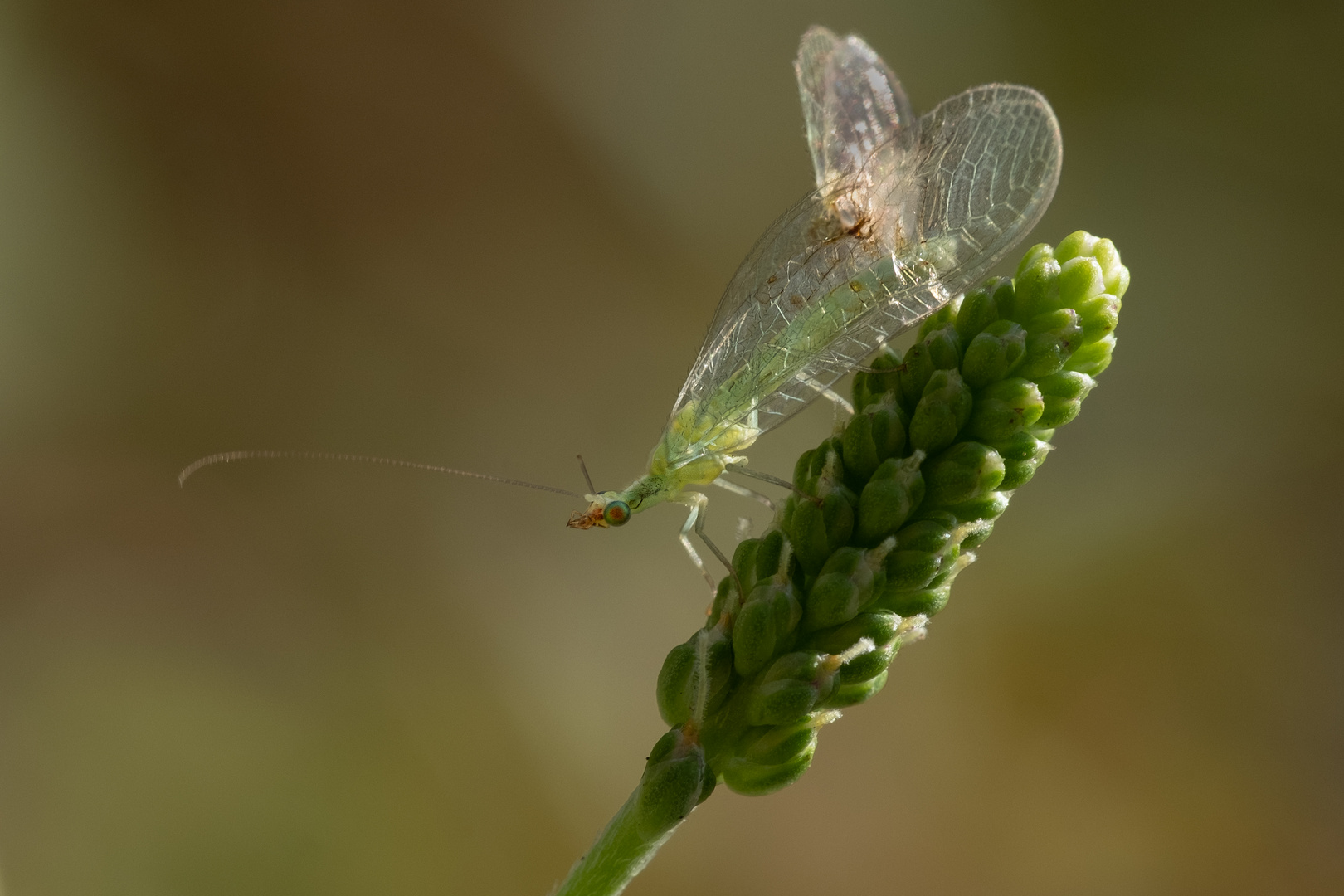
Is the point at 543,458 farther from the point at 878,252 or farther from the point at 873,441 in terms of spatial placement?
the point at 873,441

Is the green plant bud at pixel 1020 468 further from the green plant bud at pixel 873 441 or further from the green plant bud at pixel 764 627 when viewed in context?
the green plant bud at pixel 764 627

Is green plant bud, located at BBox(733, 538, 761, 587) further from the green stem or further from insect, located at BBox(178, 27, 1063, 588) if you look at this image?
insect, located at BBox(178, 27, 1063, 588)

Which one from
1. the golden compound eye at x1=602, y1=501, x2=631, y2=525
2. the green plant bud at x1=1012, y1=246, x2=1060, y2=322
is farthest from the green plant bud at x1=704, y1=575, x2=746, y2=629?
the golden compound eye at x1=602, y1=501, x2=631, y2=525

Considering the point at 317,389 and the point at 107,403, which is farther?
the point at 317,389

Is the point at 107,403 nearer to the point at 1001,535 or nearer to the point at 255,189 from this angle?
the point at 255,189

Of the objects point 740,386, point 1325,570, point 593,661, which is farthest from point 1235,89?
point 593,661

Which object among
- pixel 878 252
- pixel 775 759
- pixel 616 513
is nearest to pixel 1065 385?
pixel 775 759
